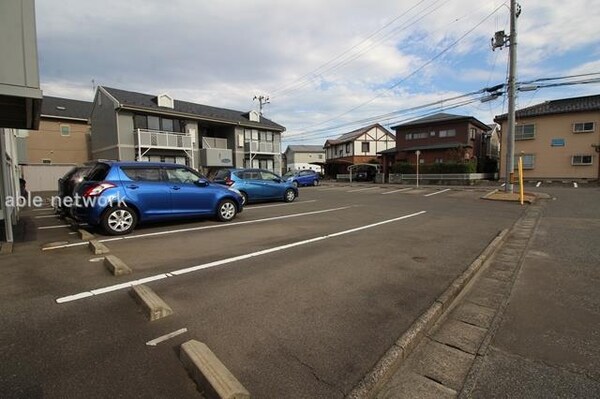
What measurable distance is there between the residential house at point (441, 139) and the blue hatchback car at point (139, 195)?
28230mm

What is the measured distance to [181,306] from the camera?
132 inches

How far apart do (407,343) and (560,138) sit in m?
31.5

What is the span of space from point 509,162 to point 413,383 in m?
15.4

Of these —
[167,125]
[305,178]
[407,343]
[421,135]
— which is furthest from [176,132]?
[421,135]

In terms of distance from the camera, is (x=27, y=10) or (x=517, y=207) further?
(x=517, y=207)

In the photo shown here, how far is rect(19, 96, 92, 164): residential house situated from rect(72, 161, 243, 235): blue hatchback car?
85.5 ft

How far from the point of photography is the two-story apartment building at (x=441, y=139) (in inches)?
1265

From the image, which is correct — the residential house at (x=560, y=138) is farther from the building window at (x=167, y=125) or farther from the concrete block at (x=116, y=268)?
the concrete block at (x=116, y=268)

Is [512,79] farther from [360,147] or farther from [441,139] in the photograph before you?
[360,147]

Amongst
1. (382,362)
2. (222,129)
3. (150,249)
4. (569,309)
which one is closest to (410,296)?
(382,362)

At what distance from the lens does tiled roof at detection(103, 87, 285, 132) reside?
23.2 meters

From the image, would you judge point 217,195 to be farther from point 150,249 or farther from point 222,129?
point 222,129

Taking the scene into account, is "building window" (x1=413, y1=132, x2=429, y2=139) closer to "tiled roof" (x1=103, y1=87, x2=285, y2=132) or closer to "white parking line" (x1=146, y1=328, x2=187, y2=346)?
"tiled roof" (x1=103, y1=87, x2=285, y2=132)

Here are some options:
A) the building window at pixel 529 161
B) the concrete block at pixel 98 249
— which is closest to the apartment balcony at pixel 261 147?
the building window at pixel 529 161
